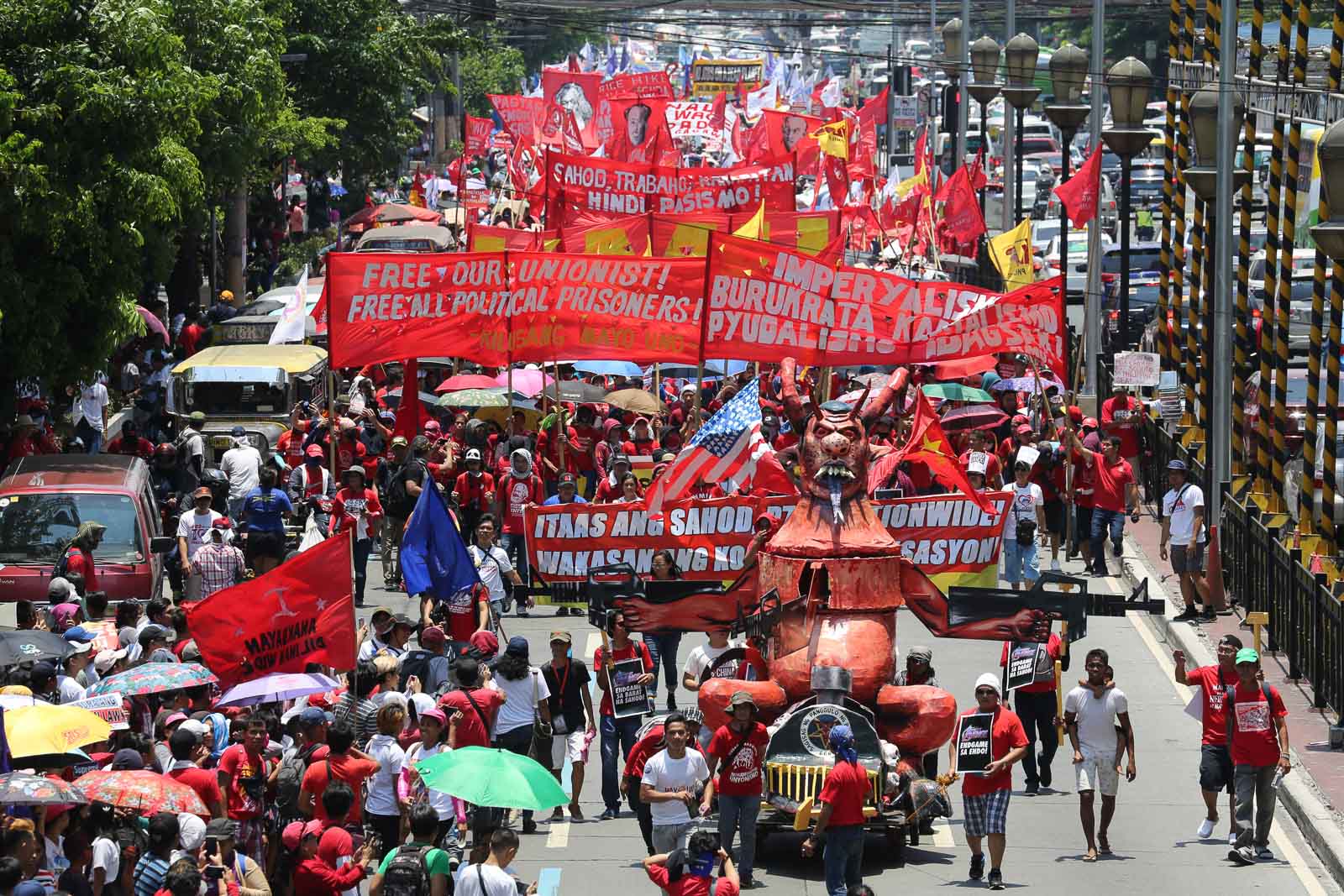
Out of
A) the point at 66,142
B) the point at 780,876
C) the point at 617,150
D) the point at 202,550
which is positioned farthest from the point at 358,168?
the point at 780,876

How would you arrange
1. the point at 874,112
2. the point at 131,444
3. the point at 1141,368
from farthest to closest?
the point at 874,112 < the point at 131,444 < the point at 1141,368

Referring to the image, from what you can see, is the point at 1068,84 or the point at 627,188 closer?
the point at 1068,84

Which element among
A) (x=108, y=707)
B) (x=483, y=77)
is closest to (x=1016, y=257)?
(x=108, y=707)

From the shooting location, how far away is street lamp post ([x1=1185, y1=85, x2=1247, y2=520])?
24156mm

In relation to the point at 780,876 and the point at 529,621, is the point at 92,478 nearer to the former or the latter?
the point at 529,621

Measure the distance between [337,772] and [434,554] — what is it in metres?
5.18

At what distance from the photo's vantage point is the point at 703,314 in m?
21.7

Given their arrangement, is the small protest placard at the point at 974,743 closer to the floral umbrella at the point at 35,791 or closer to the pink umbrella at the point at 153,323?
the floral umbrella at the point at 35,791

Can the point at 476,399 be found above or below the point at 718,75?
above

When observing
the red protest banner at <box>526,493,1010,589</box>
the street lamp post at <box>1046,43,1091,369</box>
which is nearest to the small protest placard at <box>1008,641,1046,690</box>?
the red protest banner at <box>526,493,1010,589</box>

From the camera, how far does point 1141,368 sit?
1021 inches

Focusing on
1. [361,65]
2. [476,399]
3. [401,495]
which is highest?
[361,65]

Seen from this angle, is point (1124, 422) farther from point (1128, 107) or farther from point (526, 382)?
point (526, 382)

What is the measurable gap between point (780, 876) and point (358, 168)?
40.5 metres
